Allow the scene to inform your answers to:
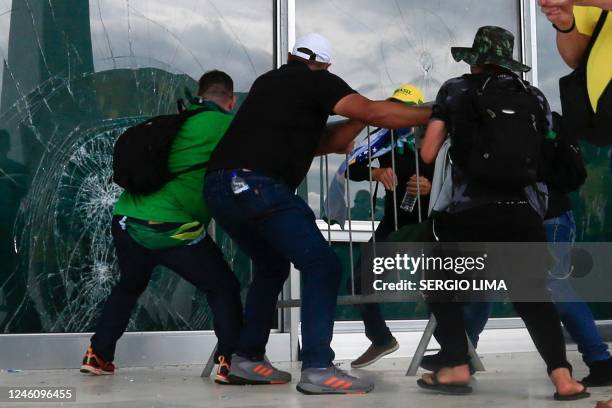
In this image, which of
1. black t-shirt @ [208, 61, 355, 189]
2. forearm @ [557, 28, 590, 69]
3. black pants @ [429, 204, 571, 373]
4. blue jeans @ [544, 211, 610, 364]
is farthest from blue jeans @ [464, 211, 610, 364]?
forearm @ [557, 28, 590, 69]

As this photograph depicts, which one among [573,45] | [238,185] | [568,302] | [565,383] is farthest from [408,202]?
[573,45]

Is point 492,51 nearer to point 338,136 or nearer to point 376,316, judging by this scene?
point 338,136

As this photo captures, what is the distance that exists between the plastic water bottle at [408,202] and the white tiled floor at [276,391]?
31.3 inches

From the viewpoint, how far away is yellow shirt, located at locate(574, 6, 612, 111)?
282cm

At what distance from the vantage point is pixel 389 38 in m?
6.54

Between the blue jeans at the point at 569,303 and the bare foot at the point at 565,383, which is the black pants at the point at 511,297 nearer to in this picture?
the bare foot at the point at 565,383

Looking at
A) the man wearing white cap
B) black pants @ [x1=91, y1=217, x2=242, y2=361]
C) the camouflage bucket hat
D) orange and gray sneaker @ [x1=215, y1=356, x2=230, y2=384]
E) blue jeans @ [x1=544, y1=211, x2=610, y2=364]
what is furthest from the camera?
black pants @ [x1=91, y1=217, x2=242, y2=361]

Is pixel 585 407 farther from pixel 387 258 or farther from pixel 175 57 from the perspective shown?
pixel 175 57

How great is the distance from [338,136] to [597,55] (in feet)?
5.33

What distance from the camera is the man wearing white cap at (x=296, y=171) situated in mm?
3822

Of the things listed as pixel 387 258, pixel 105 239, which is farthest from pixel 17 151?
pixel 387 258

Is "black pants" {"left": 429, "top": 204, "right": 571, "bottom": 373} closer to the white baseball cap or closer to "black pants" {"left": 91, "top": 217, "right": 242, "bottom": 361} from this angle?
the white baseball cap

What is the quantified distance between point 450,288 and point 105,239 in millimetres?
2386

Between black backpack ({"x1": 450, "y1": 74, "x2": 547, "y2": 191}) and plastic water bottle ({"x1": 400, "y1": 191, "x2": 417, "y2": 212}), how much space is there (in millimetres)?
1234
